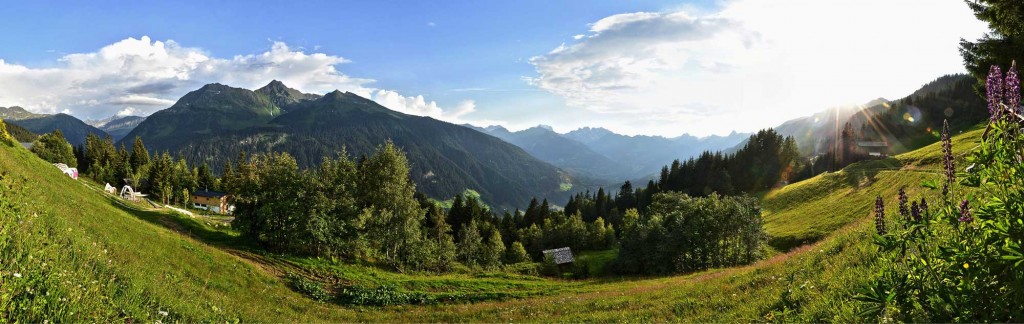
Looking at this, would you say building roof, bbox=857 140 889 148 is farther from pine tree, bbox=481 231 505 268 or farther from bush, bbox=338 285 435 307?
bush, bbox=338 285 435 307

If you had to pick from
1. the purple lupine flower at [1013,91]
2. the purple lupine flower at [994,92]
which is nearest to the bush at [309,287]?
the purple lupine flower at [994,92]

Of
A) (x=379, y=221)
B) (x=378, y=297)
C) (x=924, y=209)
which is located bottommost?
(x=378, y=297)

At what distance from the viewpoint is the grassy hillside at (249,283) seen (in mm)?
6766

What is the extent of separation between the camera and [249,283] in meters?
22.0

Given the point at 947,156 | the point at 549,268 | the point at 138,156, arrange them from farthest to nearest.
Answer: the point at 138,156, the point at 549,268, the point at 947,156

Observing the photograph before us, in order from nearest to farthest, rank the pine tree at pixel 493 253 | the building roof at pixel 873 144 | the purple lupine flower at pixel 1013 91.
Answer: the purple lupine flower at pixel 1013 91
the pine tree at pixel 493 253
the building roof at pixel 873 144

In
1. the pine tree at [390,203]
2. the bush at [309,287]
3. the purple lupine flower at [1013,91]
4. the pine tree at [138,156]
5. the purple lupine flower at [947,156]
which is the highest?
the pine tree at [138,156]

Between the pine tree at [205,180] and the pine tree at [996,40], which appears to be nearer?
the pine tree at [996,40]

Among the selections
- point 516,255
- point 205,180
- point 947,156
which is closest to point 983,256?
point 947,156

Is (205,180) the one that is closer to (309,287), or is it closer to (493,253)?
(493,253)

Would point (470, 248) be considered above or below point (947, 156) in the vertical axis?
below

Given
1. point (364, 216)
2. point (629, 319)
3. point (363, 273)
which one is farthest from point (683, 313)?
point (364, 216)

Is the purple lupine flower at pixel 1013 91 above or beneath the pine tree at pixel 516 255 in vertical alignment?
above

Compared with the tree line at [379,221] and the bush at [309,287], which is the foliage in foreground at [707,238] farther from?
the bush at [309,287]
